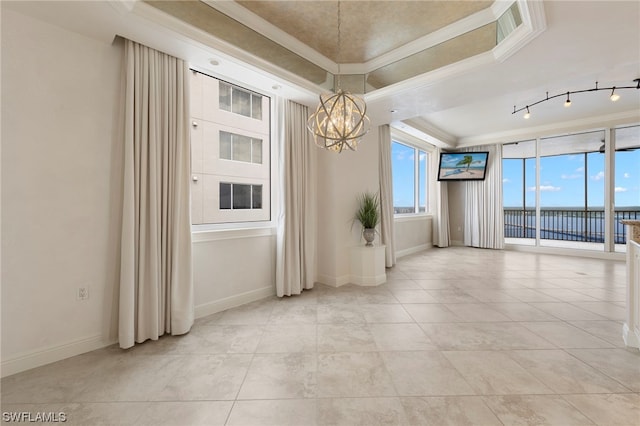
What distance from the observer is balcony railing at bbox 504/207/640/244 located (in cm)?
630

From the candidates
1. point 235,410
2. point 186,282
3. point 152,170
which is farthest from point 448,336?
point 152,170

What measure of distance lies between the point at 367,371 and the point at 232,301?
1.95 meters

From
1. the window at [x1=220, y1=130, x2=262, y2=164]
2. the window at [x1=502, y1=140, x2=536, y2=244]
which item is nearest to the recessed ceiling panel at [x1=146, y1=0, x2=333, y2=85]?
the window at [x1=220, y1=130, x2=262, y2=164]

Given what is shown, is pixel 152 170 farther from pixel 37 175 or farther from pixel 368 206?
pixel 368 206

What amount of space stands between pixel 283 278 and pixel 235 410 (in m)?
1.97

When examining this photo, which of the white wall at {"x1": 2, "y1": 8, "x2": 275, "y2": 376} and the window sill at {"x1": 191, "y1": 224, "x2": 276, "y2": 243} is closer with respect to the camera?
the white wall at {"x1": 2, "y1": 8, "x2": 275, "y2": 376}

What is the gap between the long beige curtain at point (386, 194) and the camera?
16.3 feet

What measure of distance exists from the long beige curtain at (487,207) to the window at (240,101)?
661 cm

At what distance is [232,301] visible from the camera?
317cm

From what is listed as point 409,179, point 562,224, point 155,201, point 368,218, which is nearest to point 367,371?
point 155,201

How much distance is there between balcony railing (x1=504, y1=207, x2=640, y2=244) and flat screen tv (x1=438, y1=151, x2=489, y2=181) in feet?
4.99

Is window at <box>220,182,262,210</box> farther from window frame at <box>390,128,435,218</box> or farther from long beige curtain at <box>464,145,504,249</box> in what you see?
long beige curtain at <box>464,145,504,249</box>

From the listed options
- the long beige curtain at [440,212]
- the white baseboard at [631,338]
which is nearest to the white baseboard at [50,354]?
the white baseboard at [631,338]

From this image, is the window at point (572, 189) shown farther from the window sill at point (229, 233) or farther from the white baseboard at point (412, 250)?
the window sill at point (229, 233)
